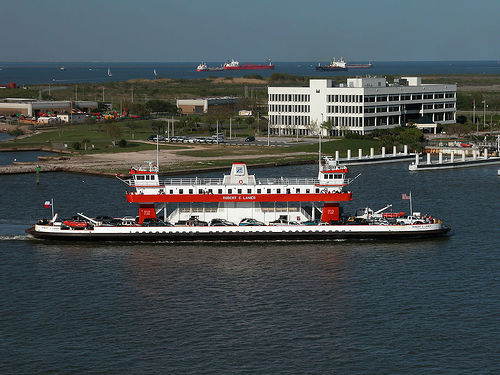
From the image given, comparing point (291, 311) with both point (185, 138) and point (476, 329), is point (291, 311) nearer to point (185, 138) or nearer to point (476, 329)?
point (476, 329)

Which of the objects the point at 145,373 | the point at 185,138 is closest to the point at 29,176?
the point at 185,138

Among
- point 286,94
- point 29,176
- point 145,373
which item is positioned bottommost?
point 145,373

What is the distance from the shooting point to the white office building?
182375 mm

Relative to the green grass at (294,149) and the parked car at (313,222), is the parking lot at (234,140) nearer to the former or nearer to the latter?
the green grass at (294,149)

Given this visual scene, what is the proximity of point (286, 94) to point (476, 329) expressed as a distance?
139816 mm

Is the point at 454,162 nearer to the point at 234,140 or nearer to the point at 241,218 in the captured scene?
the point at 234,140

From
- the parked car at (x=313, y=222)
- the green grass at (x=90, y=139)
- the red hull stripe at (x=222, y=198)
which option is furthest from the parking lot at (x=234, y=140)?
the parked car at (x=313, y=222)

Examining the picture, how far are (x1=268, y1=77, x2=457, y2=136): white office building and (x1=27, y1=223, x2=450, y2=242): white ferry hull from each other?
326 ft

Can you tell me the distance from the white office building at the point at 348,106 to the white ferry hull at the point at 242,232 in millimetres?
99318

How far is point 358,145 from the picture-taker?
542 ft

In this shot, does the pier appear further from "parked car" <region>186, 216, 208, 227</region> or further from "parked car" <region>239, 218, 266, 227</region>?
"parked car" <region>186, 216, 208, 227</region>

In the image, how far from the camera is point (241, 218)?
288 feet

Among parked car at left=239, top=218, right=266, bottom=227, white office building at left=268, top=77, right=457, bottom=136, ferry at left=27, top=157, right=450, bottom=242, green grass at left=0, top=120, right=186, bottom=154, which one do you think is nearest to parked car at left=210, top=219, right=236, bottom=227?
ferry at left=27, top=157, right=450, bottom=242

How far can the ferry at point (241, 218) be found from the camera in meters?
83.5
